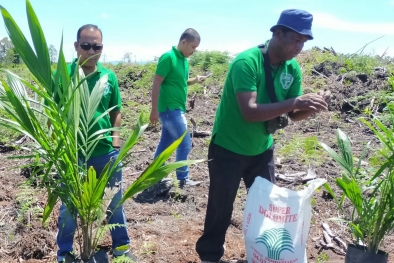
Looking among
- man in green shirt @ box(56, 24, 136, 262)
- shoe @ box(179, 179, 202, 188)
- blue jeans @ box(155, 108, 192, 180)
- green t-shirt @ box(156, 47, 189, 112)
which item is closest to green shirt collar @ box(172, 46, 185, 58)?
green t-shirt @ box(156, 47, 189, 112)

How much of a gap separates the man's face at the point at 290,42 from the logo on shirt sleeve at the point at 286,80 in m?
0.16

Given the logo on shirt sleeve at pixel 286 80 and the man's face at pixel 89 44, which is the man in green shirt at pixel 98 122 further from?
the logo on shirt sleeve at pixel 286 80

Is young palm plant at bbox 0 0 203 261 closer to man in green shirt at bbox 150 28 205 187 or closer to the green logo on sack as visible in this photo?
the green logo on sack

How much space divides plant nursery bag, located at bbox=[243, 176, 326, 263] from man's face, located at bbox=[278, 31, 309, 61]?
83cm

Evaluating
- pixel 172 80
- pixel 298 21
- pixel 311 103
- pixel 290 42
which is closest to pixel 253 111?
pixel 311 103

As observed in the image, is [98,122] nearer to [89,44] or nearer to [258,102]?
[89,44]

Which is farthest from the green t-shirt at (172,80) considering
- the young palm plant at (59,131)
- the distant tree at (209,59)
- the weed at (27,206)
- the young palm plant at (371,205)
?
the distant tree at (209,59)

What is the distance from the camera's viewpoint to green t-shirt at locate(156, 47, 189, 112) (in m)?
4.55

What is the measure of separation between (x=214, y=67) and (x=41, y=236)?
10.1 m

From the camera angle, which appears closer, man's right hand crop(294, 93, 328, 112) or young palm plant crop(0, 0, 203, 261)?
young palm plant crop(0, 0, 203, 261)

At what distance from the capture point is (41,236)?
12.0 ft

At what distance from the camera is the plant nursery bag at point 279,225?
2.71m

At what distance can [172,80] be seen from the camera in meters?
4.64

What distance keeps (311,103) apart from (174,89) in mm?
2235
